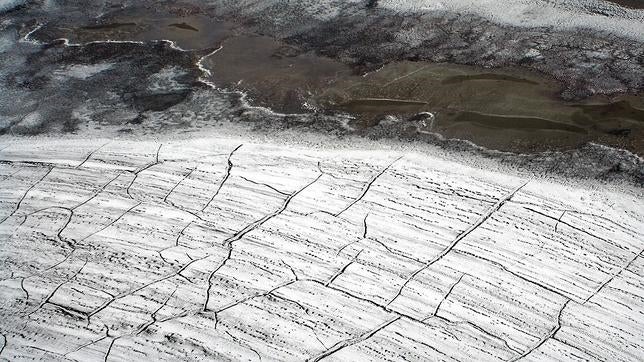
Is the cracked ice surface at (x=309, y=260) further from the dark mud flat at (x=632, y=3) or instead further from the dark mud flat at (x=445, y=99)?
the dark mud flat at (x=632, y=3)

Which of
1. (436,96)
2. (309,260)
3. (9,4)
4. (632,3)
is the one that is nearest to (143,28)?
(9,4)

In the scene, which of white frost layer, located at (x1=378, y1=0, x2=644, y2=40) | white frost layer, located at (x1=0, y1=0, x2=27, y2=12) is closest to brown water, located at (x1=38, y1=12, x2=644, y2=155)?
white frost layer, located at (x1=378, y1=0, x2=644, y2=40)

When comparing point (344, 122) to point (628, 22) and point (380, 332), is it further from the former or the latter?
point (628, 22)

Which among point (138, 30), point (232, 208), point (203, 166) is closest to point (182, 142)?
A: point (203, 166)

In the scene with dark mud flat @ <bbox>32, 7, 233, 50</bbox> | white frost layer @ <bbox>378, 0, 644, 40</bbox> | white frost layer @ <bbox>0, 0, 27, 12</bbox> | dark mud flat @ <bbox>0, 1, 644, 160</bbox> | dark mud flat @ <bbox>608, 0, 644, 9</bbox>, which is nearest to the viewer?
dark mud flat @ <bbox>0, 1, 644, 160</bbox>

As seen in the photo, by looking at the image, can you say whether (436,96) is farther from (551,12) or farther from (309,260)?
(309,260)

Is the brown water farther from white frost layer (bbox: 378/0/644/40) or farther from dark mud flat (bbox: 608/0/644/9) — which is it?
dark mud flat (bbox: 608/0/644/9)
